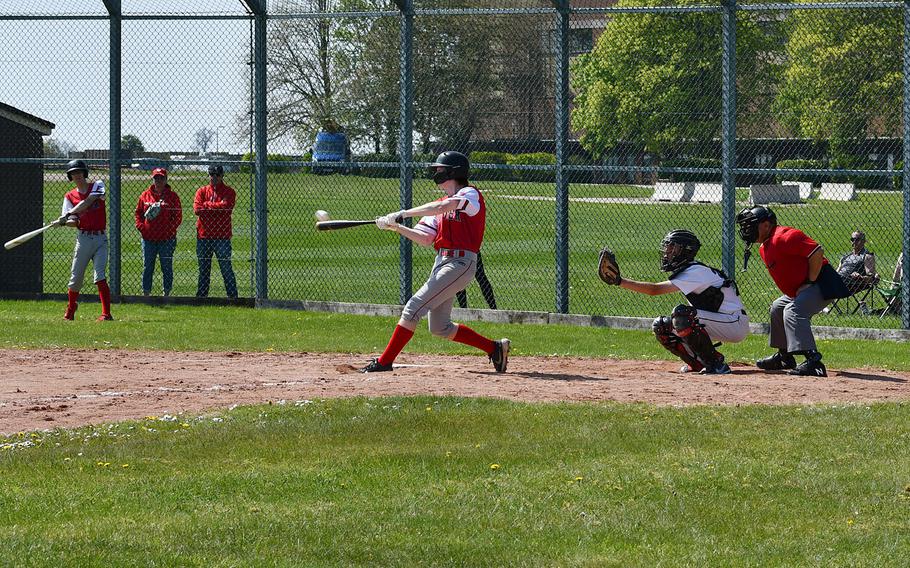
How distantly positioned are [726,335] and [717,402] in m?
1.78

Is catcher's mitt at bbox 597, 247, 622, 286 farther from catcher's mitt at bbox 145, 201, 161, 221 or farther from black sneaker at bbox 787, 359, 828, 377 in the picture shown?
catcher's mitt at bbox 145, 201, 161, 221

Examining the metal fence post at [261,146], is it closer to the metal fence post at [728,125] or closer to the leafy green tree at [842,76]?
the metal fence post at [728,125]

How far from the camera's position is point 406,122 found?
15766mm

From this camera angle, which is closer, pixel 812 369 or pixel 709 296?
pixel 812 369

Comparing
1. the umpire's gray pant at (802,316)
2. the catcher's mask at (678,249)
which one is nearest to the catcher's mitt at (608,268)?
the catcher's mask at (678,249)

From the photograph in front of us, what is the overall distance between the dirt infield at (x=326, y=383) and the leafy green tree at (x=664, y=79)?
4002 millimetres

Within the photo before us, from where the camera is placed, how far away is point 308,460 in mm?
7758

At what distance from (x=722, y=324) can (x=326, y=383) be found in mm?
3241

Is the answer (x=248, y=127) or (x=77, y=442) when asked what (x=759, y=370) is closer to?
(x=77, y=442)

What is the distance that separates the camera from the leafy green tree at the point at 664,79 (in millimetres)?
14891

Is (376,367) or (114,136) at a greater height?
(114,136)

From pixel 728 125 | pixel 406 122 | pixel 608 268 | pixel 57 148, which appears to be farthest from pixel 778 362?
pixel 57 148

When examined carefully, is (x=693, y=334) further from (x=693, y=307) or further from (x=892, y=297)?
(x=892, y=297)

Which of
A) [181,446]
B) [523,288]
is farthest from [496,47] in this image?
[181,446]
